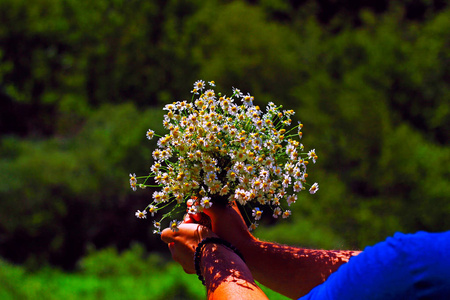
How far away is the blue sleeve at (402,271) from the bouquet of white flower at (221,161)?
0.60m

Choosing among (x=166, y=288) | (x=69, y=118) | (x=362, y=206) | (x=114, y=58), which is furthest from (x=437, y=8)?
(x=166, y=288)

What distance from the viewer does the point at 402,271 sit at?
2.67 ft

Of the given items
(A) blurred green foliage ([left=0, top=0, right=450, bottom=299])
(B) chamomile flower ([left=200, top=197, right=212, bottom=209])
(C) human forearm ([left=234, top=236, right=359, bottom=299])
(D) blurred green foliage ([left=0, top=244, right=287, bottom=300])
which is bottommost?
(C) human forearm ([left=234, top=236, right=359, bottom=299])

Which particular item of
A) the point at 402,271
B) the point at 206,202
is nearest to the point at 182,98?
the point at 206,202

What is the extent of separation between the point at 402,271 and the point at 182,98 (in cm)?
1082

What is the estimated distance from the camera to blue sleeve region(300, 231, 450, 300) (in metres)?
0.78

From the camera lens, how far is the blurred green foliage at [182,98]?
8.66 metres

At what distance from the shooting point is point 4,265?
8.16 meters

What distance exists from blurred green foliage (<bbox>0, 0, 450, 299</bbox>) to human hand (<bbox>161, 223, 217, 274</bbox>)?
4184mm

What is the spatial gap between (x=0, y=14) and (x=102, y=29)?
8.53 ft

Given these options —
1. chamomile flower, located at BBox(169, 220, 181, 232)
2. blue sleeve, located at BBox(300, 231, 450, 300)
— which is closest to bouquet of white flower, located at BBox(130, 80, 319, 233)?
chamomile flower, located at BBox(169, 220, 181, 232)

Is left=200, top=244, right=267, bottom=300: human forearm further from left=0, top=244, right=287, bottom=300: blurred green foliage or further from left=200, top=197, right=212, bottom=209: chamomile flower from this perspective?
left=0, top=244, right=287, bottom=300: blurred green foliage

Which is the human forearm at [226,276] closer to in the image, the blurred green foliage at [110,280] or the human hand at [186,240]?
the human hand at [186,240]

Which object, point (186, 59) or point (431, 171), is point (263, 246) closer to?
point (431, 171)
